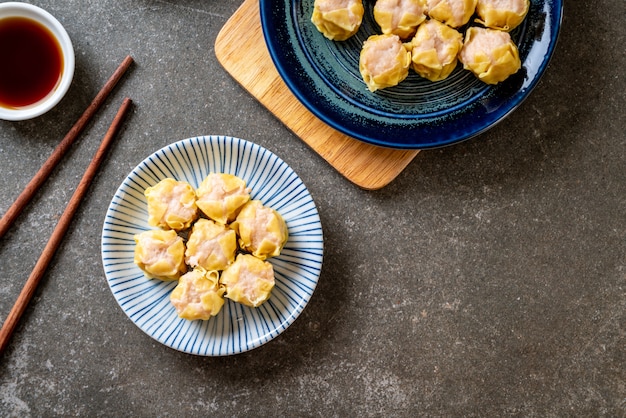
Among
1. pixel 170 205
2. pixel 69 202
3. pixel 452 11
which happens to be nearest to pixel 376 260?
pixel 170 205

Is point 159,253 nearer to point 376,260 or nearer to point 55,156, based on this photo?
point 55,156

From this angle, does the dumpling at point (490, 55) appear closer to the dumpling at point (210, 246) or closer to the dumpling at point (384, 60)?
the dumpling at point (384, 60)

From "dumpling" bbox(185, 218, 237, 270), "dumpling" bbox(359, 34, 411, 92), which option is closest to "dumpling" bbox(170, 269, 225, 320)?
"dumpling" bbox(185, 218, 237, 270)

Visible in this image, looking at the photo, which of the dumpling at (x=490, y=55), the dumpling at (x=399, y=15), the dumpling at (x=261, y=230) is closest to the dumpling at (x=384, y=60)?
the dumpling at (x=399, y=15)

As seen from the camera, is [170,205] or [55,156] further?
[55,156]

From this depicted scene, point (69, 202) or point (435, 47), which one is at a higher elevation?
point (435, 47)

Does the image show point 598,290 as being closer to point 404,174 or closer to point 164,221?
point 404,174

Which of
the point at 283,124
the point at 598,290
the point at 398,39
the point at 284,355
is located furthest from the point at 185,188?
the point at 598,290
